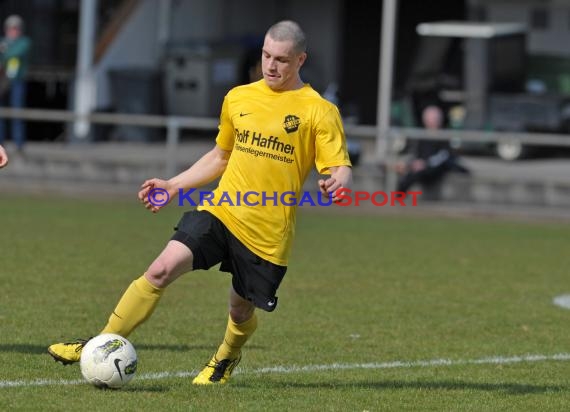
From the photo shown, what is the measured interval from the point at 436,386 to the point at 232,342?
1140 millimetres

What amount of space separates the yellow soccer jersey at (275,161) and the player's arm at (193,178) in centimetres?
25

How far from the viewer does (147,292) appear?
6512 millimetres

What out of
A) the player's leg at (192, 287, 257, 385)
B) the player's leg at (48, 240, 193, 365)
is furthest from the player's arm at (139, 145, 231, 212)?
the player's leg at (192, 287, 257, 385)

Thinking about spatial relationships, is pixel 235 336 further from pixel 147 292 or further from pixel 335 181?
pixel 335 181

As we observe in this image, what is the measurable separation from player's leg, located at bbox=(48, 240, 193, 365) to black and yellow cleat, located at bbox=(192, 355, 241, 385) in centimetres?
57

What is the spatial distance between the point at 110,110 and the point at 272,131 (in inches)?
751

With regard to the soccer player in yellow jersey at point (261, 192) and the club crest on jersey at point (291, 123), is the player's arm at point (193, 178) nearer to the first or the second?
the soccer player in yellow jersey at point (261, 192)

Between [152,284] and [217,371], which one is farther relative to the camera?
[217,371]

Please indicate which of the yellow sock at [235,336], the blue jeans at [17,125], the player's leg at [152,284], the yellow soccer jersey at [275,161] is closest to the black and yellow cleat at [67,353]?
the player's leg at [152,284]

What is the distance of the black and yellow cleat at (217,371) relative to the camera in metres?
6.95

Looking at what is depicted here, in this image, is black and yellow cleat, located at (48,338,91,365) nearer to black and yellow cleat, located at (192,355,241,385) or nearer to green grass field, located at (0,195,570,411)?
green grass field, located at (0,195,570,411)

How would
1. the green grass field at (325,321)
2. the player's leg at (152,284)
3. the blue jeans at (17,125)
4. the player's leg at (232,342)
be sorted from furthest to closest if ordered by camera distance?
the blue jeans at (17,125) → the player's leg at (232,342) → the green grass field at (325,321) → the player's leg at (152,284)

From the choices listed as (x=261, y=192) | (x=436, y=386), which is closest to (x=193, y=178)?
(x=261, y=192)

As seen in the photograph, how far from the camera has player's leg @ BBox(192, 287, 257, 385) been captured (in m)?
6.88
